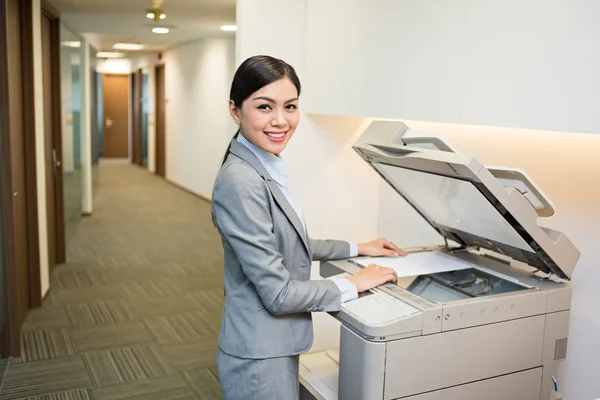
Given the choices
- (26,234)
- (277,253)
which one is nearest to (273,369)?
(277,253)

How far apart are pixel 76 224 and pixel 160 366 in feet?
13.7

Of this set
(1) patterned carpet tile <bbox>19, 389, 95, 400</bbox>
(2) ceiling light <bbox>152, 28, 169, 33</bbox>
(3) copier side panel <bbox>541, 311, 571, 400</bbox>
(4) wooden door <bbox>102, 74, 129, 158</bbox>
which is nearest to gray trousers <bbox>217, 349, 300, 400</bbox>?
(3) copier side panel <bbox>541, 311, 571, 400</bbox>

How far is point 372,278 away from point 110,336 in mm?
2828

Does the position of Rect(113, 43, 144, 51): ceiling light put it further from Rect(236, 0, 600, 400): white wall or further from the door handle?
Rect(236, 0, 600, 400): white wall

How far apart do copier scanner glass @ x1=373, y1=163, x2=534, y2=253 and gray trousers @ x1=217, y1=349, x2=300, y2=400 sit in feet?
2.32

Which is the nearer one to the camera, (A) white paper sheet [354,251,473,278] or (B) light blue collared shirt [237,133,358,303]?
(B) light blue collared shirt [237,133,358,303]

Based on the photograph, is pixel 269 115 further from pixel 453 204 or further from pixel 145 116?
pixel 145 116

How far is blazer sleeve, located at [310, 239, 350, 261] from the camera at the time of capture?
219 cm

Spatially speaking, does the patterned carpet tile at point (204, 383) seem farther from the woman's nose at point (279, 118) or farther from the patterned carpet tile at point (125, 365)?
the woman's nose at point (279, 118)

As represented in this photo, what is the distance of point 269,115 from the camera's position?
1.74 metres

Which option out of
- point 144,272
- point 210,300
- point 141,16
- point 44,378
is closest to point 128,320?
point 210,300

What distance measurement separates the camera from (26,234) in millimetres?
4375

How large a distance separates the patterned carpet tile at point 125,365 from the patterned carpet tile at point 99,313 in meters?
0.57

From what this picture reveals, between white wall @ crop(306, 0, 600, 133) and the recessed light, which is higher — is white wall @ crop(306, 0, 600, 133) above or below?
below
